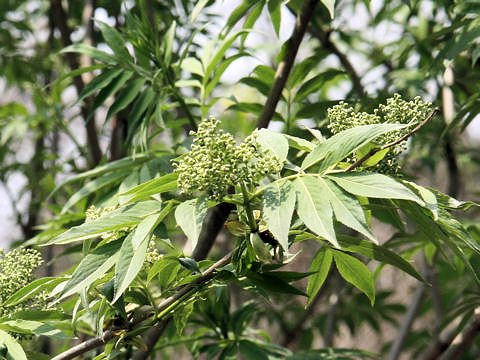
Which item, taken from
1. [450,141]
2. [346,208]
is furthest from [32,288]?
[450,141]

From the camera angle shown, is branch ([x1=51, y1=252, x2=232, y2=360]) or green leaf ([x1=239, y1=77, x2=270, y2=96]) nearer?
branch ([x1=51, y1=252, x2=232, y2=360])

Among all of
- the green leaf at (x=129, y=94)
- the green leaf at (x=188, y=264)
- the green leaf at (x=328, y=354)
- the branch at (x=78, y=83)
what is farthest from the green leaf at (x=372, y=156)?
the branch at (x=78, y=83)

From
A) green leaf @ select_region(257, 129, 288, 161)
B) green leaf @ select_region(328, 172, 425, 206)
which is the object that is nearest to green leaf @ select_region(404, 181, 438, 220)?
green leaf @ select_region(328, 172, 425, 206)

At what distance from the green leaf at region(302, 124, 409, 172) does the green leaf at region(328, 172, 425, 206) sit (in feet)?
0.07

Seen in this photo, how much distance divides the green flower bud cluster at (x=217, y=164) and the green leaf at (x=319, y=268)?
0.20 m

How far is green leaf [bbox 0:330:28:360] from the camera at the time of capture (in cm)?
69

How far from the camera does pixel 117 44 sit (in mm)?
1087

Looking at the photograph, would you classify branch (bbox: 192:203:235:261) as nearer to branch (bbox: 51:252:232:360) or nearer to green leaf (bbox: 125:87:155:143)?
green leaf (bbox: 125:87:155:143)

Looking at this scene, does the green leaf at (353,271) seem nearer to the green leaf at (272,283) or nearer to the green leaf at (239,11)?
the green leaf at (272,283)

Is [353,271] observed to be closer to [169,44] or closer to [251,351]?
[251,351]

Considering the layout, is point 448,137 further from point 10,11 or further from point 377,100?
point 10,11

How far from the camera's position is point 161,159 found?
1052mm

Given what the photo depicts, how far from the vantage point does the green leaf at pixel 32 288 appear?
73 centimetres

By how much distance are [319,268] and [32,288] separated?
359 mm
